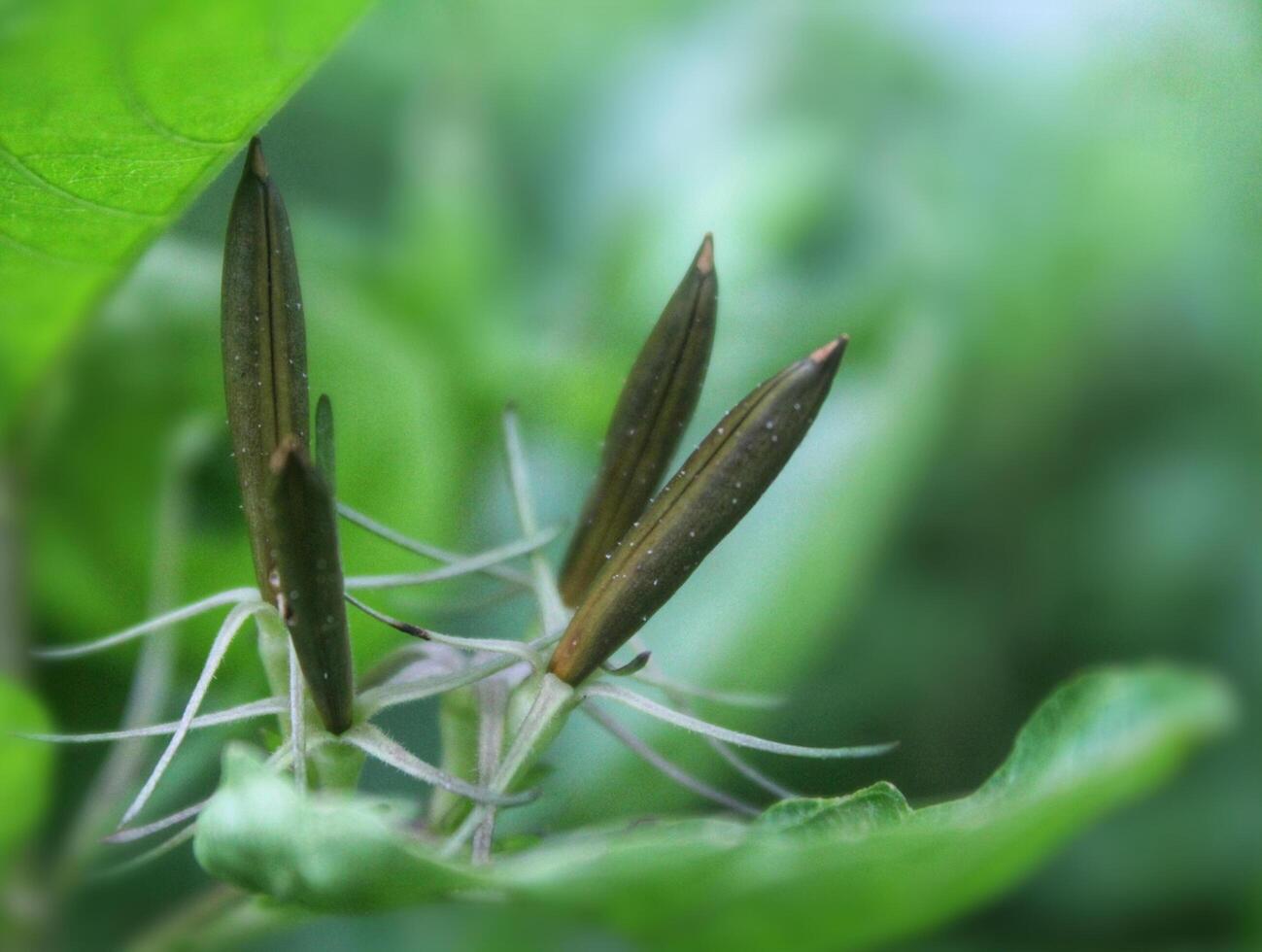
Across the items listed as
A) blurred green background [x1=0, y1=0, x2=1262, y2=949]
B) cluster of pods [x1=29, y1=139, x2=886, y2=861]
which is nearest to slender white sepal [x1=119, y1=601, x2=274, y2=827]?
cluster of pods [x1=29, y1=139, x2=886, y2=861]

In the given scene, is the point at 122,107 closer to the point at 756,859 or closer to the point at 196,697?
the point at 196,697

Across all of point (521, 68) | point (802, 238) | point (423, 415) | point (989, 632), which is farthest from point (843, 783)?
point (521, 68)

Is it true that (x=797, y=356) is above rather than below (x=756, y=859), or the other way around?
above

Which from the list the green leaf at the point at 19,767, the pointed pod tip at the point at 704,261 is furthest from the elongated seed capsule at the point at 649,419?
the green leaf at the point at 19,767

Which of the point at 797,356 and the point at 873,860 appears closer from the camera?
the point at 873,860

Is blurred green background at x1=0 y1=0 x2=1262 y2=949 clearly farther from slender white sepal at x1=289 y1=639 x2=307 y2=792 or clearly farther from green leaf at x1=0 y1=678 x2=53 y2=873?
slender white sepal at x1=289 y1=639 x2=307 y2=792

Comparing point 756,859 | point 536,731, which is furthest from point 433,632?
point 756,859

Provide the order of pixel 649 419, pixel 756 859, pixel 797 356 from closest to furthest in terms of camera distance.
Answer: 1. pixel 756 859
2. pixel 649 419
3. pixel 797 356
